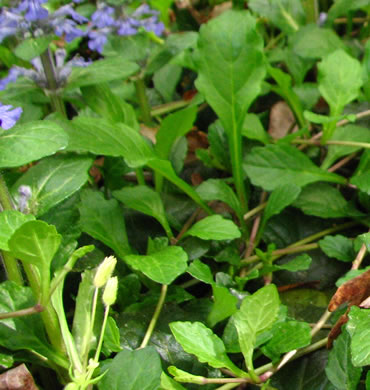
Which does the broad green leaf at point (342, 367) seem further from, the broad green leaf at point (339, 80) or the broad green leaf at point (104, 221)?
the broad green leaf at point (339, 80)

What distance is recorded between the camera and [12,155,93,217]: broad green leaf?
77cm

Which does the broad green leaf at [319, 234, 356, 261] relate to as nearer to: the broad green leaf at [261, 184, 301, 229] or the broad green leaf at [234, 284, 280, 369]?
the broad green leaf at [261, 184, 301, 229]

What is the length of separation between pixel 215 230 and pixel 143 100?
0.56m

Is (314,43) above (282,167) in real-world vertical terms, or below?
above

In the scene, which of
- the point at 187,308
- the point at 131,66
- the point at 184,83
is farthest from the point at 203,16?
the point at 187,308

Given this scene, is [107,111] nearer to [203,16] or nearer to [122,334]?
[122,334]

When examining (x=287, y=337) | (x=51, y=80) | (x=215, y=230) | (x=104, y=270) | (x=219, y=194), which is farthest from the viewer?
(x=51, y=80)

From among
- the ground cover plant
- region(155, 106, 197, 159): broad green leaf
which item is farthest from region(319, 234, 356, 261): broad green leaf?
region(155, 106, 197, 159): broad green leaf

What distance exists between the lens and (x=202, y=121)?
1.35 metres

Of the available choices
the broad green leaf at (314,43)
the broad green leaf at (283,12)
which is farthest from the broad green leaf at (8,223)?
the broad green leaf at (283,12)

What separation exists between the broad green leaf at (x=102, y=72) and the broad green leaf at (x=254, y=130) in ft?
0.85

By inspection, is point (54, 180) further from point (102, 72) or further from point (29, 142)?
point (102, 72)

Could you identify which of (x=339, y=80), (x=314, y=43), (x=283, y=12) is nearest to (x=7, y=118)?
(x=339, y=80)

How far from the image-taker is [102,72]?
1.07 m
